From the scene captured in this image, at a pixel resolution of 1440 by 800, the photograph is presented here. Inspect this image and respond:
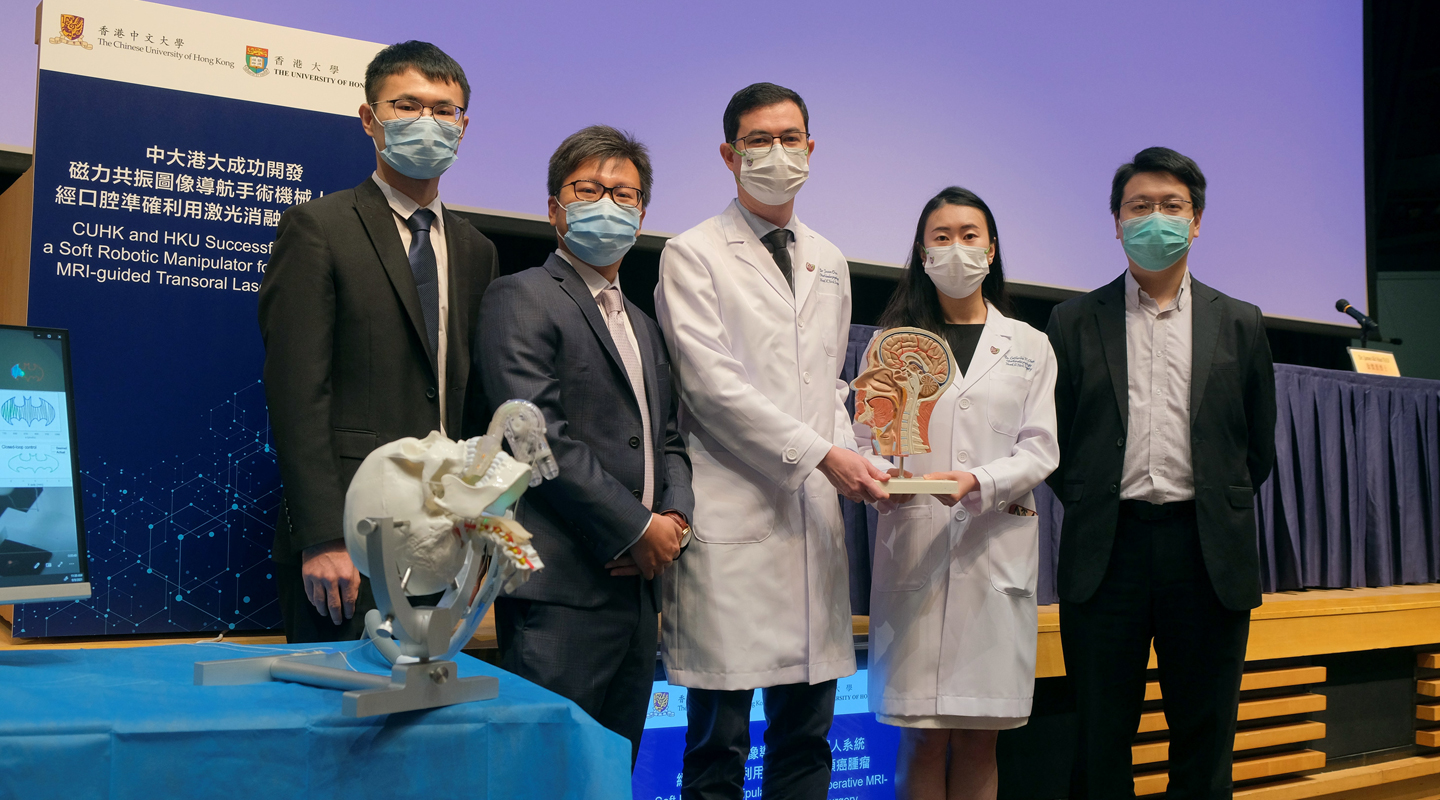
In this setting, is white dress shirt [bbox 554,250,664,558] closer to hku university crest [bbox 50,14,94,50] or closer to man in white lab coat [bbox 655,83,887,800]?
man in white lab coat [bbox 655,83,887,800]

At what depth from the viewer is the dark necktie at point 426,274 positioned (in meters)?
2.15

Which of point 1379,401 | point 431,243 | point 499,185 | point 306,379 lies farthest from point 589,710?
point 1379,401

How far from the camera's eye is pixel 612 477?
2039mm

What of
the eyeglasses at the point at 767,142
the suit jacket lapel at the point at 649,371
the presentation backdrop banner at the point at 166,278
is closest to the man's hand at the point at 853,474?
the suit jacket lapel at the point at 649,371

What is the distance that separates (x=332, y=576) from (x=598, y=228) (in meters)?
0.87

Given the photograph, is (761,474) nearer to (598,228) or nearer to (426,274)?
(598,228)

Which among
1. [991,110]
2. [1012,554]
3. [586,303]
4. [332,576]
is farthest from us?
[991,110]

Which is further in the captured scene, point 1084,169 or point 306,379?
point 1084,169

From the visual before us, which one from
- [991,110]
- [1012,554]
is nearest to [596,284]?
[1012,554]

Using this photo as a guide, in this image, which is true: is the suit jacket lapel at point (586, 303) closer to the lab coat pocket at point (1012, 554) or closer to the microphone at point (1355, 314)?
the lab coat pocket at point (1012, 554)

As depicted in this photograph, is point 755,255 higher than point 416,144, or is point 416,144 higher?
point 416,144

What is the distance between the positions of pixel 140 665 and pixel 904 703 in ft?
5.49

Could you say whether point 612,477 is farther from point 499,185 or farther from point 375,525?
point 499,185

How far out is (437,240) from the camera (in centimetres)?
226
